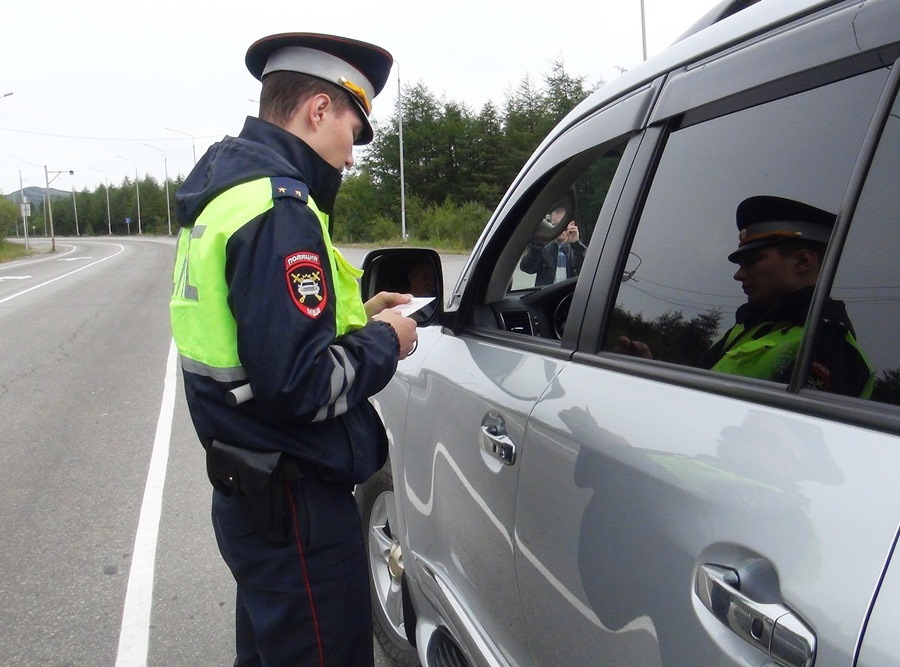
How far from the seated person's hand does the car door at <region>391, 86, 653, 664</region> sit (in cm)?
13

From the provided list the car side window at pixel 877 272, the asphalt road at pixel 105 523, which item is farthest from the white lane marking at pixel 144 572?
the car side window at pixel 877 272

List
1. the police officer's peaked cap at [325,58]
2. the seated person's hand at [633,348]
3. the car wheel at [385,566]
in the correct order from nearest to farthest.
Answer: the seated person's hand at [633,348] → the police officer's peaked cap at [325,58] → the car wheel at [385,566]

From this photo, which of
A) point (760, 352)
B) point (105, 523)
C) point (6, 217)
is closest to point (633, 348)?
point (760, 352)

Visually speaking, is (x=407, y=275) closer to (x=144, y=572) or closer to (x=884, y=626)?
(x=884, y=626)

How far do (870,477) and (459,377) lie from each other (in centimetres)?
126

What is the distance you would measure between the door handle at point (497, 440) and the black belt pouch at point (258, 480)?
48 centimetres

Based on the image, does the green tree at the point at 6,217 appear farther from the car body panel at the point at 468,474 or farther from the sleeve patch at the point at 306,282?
the sleeve patch at the point at 306,282

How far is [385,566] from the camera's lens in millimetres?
2861

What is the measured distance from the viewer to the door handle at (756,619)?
0.88m

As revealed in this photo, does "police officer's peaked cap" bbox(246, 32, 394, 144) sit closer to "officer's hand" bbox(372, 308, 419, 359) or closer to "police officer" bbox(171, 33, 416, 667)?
"police officer" bbox(171, 33, 416, 667)

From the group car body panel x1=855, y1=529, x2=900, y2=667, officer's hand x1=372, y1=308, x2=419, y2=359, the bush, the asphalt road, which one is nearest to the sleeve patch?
officer's hand x1=372, y1=308, x2=419, y2=359

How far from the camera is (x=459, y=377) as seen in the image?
6.73ft

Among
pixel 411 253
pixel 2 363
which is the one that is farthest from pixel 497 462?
pixel 2 363

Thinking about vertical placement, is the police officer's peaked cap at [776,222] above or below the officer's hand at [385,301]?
above
